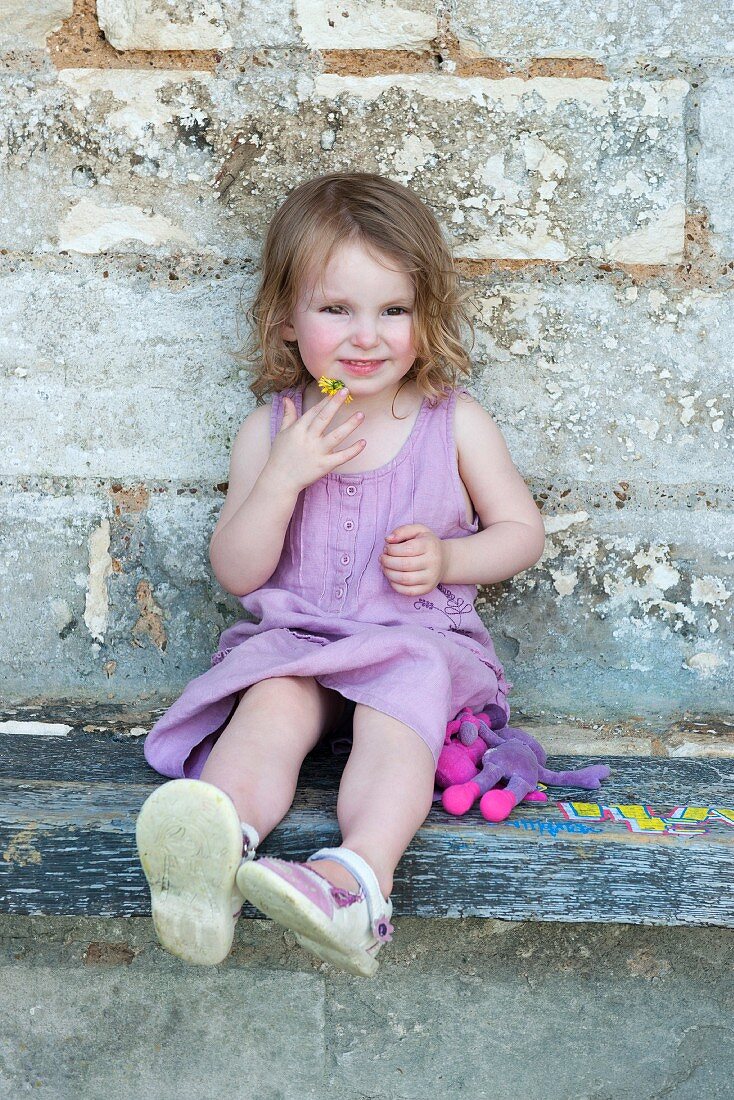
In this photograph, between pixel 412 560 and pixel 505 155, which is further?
pixel 505 155

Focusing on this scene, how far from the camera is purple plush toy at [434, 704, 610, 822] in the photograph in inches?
60.4

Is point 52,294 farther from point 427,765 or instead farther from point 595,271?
point 427,765

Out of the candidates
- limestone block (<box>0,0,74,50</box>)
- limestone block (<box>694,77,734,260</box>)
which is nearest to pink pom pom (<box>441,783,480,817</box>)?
limestone block (<box>694,77,734,260</box>)

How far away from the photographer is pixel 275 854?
55.7 inches

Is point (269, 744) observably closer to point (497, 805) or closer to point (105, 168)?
point (497, 805)

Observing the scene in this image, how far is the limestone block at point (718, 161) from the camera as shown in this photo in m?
1.95

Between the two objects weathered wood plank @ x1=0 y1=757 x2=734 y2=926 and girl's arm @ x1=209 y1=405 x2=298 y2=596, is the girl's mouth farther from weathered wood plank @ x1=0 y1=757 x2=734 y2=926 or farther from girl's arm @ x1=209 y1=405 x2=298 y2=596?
weathered wood plank @ x1=0 y1=757 x2=734 y2=926

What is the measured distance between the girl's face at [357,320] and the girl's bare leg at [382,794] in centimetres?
58

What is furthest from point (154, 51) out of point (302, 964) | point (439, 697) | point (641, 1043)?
point (641, 1043)

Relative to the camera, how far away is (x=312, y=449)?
5.63 feet

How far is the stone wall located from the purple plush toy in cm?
37

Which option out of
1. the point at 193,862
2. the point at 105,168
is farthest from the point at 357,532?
the point at 105,168

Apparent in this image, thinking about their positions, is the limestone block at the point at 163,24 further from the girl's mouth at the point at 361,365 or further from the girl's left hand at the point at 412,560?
the girl's left hand at the point at 412,560

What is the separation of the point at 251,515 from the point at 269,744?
405mm
